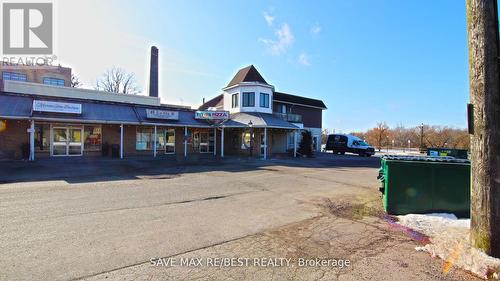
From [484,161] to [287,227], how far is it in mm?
3528

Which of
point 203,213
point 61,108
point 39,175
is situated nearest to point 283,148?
point 61,108

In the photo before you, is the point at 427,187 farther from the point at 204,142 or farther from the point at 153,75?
the point at 153,75

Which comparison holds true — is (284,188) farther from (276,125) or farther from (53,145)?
(53,145)

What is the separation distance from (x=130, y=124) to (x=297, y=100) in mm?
22664

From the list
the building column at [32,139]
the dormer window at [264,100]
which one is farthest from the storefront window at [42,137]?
the dormer window at [264,100]

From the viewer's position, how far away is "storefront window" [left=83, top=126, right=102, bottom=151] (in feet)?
70.4

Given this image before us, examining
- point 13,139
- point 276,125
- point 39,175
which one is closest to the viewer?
point 39,175

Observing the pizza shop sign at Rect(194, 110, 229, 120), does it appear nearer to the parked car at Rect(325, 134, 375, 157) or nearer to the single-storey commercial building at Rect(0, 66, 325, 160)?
the single-storey commercial building at Rect(0, 66, 325, 160)

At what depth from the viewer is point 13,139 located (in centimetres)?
1855

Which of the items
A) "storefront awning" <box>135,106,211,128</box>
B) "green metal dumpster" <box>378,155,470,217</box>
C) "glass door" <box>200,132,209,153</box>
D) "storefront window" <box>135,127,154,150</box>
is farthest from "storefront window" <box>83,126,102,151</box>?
"green metal dumpster" <box>378,155,470,217</box>

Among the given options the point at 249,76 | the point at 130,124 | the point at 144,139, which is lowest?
the point at 144,139

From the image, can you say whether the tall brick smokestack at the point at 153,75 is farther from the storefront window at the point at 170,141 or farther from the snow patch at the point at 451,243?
the snow patch at the point at 451,243

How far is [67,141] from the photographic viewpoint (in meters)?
20.7

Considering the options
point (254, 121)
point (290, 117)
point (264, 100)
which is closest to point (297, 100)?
point (290, 117)
